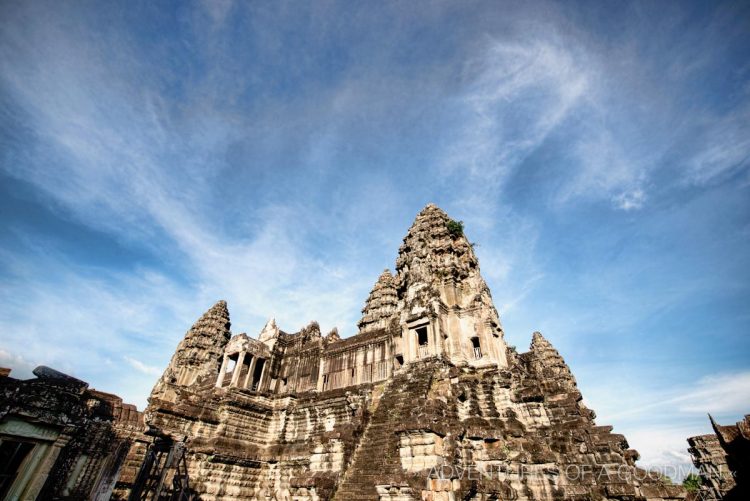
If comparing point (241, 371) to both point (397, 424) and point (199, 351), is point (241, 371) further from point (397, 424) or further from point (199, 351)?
point (199, 351)

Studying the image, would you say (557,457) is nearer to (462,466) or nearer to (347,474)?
(462,466)

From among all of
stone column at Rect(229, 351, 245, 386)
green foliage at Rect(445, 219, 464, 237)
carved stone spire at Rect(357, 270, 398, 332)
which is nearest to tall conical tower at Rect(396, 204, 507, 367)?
green foliage at Rect(445, 219, 464, 237)

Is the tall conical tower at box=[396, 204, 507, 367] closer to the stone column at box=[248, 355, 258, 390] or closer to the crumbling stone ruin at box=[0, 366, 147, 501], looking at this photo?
the stone column at box=[248, 355, 258, 390]

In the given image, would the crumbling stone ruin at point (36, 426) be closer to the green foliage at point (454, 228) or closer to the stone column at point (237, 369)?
the stone column at point (237, 369)

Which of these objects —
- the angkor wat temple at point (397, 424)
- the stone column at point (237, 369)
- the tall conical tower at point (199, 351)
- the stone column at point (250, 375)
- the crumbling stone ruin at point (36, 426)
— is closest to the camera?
the crumbling stone ruin at point (36, 426)

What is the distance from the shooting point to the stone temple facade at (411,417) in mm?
11703

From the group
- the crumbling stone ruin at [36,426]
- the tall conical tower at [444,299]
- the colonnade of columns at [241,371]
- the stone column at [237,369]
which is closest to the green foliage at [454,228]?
the tall conical tower at [444,299]

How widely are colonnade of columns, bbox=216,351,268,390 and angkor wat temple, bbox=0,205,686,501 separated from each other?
0.28ft

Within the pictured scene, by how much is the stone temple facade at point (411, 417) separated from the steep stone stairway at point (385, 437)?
6 cm

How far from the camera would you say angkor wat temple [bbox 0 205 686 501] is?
38.4 feet

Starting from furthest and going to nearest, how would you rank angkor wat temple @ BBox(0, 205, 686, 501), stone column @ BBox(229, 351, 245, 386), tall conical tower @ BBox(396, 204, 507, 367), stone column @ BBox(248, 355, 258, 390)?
1. stone column @ BBox(248, 355, 258, 390)
2. stone column @ BBox(229, 351, 245, 386)
3. tall conical tower @ BBox(396, 204, 507, 367)
4. angkor wat temple @ BBox(0, 205, 686, 501)

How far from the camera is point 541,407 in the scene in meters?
13.5

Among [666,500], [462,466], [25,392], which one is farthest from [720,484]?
[25,392]

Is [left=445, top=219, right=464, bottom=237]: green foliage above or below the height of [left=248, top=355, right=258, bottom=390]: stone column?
above
